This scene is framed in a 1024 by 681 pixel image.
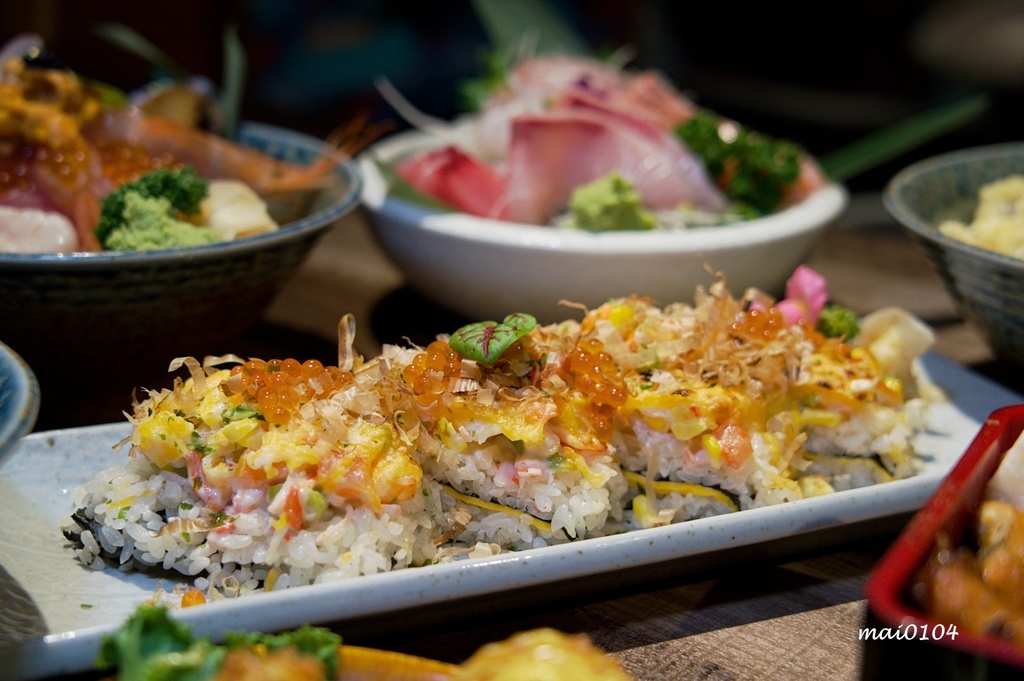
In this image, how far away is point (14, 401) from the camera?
3.76 ft

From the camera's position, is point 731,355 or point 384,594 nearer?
point 384,594

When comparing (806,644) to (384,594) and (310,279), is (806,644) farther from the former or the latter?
(310,279)

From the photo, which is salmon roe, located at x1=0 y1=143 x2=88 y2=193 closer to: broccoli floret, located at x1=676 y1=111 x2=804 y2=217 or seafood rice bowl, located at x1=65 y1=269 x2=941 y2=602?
seafood rice bowl, located at x1=65 y1=269 x2=941 y2=602

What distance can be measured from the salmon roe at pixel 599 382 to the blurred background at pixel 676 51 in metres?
3.56

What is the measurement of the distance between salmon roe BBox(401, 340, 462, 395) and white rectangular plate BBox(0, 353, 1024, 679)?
31 cm

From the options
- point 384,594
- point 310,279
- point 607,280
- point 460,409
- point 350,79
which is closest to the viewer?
point 384,594

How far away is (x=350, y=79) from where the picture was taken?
6684 mm

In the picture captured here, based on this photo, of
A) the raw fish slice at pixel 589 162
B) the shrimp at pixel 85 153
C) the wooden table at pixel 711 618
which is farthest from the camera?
the raw fish slice at pixel 589 162

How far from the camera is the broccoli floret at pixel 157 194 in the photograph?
1869 millimetres

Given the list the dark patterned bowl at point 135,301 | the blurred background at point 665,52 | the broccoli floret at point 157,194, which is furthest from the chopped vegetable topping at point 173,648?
the blurred background at point 665,52

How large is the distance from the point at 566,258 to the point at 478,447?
764 millimetres

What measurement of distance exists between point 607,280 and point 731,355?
0.56 metres

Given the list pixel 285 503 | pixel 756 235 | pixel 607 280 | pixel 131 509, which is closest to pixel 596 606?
pixel 285 503

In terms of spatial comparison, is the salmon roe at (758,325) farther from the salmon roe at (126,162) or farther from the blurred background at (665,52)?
the blurred background at (665,52)
